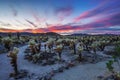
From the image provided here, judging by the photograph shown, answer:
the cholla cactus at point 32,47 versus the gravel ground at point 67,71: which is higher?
the cholla cactus at point 32,47

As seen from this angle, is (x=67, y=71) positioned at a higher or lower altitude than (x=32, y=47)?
lower

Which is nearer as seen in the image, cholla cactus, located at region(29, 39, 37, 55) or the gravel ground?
the gravel ground

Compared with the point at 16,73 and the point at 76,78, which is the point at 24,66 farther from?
the point at 76,78

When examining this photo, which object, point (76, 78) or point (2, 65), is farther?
point (2, 65)

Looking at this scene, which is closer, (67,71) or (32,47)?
(67,71)

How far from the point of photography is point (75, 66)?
18.5 m

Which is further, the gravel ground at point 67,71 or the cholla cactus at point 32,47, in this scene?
the cholla cactus at point 32,47

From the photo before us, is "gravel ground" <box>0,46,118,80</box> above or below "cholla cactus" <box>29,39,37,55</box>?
below

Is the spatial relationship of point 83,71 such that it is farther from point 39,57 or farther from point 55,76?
point 39,57

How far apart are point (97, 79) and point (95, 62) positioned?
19.5ft

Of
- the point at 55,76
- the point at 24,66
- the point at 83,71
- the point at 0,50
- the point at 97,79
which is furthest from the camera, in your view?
the point at 0,50

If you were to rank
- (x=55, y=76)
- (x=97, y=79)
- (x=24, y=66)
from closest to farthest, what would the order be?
(x=97, y=79)
(x=55, y=76)
(x=24, y=66)

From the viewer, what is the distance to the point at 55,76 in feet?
51.2

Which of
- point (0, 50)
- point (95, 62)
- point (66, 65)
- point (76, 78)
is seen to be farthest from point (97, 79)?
point (0, 50)
